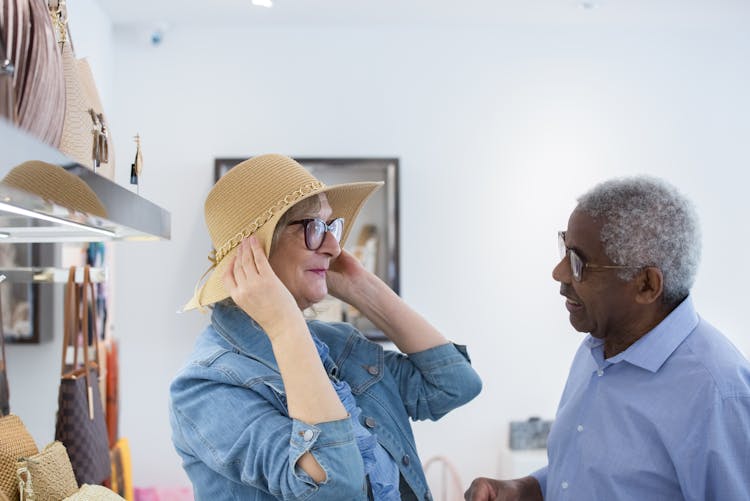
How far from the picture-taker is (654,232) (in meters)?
1.33

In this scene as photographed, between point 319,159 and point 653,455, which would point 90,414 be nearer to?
point 653,455

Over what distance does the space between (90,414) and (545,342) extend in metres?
2.38

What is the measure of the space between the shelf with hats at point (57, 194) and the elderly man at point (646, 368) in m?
0.78

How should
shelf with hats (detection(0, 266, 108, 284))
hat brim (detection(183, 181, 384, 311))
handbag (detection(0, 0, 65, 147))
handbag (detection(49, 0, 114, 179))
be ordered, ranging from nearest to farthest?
handbag (detection(0, 0, 65, 147)) → handbag (detection(49, 0, 114, 179)) → hat brim (detection(183, 181, 384, 311)) → shelf with hats (detection(0, 266, 108, 284))

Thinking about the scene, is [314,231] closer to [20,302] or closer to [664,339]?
[664,339]

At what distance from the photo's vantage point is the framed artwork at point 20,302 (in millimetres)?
2797

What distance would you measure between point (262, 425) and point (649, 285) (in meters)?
0.72

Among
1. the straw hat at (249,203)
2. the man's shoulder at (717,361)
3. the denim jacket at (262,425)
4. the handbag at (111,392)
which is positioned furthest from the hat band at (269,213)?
the handbag at (111,392)

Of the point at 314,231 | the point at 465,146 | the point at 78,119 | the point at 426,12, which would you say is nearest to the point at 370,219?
the point at 465,146

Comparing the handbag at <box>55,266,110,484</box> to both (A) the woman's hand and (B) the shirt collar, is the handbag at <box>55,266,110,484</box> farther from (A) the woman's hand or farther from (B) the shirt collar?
(B) the shirt collar

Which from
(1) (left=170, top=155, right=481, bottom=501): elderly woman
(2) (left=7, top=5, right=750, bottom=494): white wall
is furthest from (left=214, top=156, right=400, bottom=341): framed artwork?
(1) (left=170, top=155, right=481, bottom=501): elderly woman

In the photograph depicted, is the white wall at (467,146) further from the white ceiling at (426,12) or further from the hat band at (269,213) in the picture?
the hat band at (269,213)

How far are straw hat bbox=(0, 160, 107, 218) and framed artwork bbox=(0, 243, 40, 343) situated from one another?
2224 millimetres

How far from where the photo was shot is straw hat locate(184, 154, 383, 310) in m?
1.29
